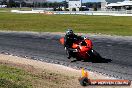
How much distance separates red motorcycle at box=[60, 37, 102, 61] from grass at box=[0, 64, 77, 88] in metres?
3.19

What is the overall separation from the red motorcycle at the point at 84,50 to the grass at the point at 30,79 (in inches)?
126

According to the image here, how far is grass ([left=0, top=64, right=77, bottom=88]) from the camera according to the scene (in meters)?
12.1

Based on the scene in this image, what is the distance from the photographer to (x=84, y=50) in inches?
706

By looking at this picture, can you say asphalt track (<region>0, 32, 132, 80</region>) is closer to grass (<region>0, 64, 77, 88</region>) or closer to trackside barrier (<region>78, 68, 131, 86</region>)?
trackside barrier (<region>78, 68, 131, 86</region>)

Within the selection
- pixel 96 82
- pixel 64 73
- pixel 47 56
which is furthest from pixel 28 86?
pixel 47 56

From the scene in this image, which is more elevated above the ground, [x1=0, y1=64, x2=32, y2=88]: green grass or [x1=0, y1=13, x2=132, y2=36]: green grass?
[x1=0, y1=64, x2=32, y2=88]: green grass

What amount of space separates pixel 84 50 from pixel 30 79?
17.1 ft

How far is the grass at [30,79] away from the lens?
39.8 feet

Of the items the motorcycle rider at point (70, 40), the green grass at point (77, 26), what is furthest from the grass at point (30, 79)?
the green grass at point (77, 26)

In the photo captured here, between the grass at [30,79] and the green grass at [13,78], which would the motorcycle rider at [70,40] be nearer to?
the grass at [30,79]

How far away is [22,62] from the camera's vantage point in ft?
59.9

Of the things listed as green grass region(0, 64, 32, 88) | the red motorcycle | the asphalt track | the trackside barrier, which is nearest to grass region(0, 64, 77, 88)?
green grass region(0, 64, 32, 88)

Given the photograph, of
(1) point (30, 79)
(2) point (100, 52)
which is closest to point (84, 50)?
(2) point (100, 52)

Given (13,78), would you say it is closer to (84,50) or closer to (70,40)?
(84,50)
